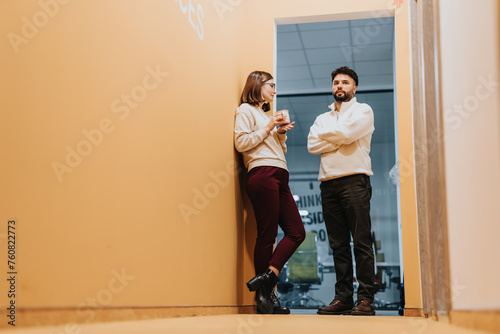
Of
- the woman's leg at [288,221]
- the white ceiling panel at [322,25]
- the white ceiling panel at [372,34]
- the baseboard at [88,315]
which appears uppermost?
the white ceiling panel at [322,25]

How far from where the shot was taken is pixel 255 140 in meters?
3.26

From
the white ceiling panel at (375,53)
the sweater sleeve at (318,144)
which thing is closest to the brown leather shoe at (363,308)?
the sweater sleeve at (318,144)

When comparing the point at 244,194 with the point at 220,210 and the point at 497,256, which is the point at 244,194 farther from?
the point at 497,256

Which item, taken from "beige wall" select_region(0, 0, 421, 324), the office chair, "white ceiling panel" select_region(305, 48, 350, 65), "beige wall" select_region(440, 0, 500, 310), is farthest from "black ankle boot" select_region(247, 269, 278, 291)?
the office chair

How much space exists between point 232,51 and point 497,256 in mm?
2655

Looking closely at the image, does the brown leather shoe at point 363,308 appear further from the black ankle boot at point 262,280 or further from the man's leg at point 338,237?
the black ankle boot at point 262,280

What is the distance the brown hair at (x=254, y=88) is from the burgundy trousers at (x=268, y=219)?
488mm

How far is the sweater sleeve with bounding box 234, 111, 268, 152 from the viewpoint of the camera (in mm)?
3266

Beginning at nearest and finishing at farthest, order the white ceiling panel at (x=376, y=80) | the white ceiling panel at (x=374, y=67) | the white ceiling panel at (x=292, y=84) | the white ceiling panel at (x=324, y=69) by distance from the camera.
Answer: the white ceiling panel at (x=374, y=67) → the white ceiling panel at (x=324, y=69) → the white ceiling panel at (x=376, y=80) → the white ceiling panel at (x=292, y=84)

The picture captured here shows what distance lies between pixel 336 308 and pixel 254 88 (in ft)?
4.75

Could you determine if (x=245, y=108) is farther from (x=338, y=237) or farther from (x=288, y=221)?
(x=338, y=237)

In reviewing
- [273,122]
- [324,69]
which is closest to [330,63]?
[324,69]

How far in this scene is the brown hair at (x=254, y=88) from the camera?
3512mm

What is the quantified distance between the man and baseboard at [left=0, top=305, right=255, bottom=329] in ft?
3.83
